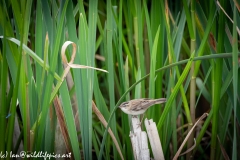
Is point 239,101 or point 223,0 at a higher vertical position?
point 223,0

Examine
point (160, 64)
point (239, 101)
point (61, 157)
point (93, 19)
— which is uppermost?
point (93, 19)

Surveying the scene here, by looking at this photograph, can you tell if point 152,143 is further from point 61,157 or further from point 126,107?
point 61,157

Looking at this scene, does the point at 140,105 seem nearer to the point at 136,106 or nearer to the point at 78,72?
the point at 136,106

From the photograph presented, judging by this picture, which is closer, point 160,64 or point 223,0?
point 223,0

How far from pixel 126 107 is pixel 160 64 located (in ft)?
0.63

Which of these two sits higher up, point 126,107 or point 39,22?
point 39,22

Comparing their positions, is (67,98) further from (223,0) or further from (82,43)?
(223,0)

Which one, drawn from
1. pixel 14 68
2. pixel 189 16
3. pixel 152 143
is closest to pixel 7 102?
pixel 14 68

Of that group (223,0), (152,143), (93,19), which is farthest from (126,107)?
(223,0)

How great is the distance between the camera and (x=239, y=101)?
807 mm

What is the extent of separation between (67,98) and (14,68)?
0.50 ft

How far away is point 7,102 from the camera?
76 cm

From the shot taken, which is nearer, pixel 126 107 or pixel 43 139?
pixel 126 107

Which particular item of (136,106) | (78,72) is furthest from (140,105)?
(78,72)
